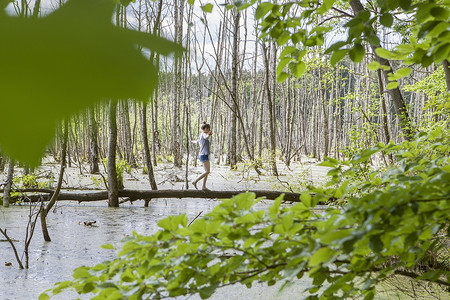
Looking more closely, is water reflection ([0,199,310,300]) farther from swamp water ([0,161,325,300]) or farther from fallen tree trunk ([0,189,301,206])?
fallen tree trunk ([0,189,301,206])

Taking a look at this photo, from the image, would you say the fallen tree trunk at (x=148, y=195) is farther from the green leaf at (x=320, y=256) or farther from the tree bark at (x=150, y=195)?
the green leaf at (x=320, y=256)

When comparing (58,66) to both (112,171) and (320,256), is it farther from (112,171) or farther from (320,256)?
(112,171)

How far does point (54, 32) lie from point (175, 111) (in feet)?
35.3

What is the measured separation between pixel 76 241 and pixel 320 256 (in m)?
3.39

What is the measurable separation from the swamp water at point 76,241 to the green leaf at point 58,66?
2.98ft

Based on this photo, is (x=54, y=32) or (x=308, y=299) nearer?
(x=54, y=32)

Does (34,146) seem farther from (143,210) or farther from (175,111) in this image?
(175,111)

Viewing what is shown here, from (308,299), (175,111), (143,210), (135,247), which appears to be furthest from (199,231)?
(175,111)

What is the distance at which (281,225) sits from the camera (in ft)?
2.55

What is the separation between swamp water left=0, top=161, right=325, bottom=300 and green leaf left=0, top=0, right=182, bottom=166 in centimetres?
91

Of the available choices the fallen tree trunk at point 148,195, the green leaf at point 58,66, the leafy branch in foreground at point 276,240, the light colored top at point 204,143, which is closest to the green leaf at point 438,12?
Answer: the leafy branch in foreground at point 276,240

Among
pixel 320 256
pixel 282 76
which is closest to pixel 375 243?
pixel 320 256

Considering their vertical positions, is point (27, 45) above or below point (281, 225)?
above

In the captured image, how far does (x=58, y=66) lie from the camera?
0.19m
